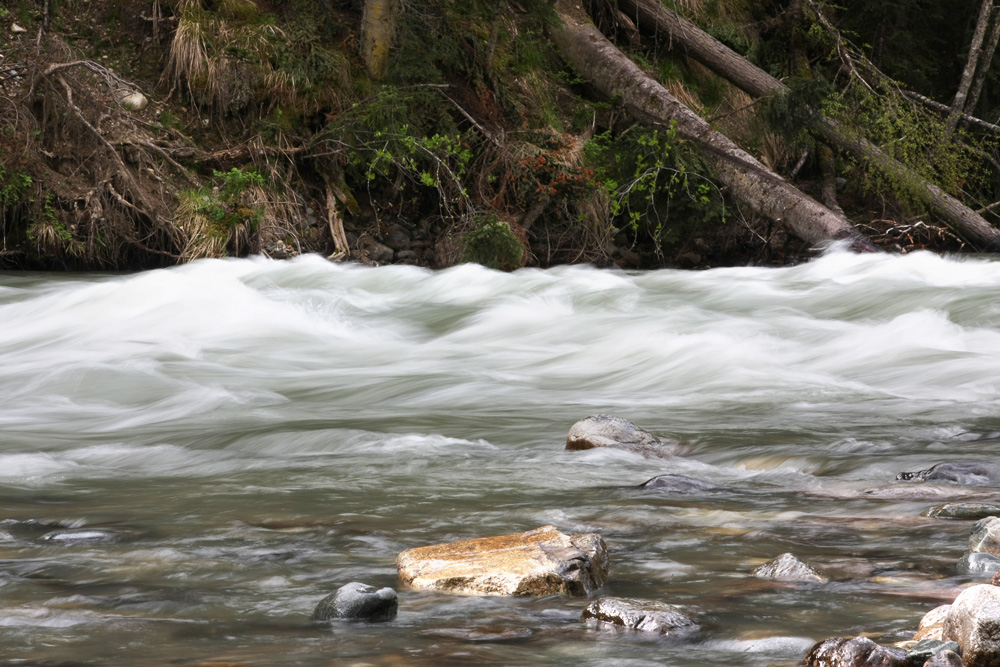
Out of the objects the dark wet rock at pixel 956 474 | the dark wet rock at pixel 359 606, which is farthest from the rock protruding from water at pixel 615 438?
the dark wet rock at pixel 359 606

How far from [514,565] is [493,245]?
808cm

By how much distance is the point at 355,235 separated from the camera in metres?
11.3

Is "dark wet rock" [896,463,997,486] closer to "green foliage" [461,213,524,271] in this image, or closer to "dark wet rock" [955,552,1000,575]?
"dark wet rock" [955,552,1000,575]

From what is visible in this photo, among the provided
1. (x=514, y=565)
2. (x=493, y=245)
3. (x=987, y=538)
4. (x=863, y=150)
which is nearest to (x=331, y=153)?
(x=493, y=245)

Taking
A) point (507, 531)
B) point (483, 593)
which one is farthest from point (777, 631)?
point (507, 531)

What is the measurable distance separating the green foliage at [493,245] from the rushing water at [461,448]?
28.6 inches

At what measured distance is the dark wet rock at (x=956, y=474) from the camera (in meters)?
3.58

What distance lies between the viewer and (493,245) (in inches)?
412

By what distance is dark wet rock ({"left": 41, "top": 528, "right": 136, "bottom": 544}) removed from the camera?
9.79 feet

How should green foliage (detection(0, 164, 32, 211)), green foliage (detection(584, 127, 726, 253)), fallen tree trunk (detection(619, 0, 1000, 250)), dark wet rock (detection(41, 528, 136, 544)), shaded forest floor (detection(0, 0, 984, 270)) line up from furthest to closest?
green foliage (detection(584, 127, 726, 253))
fallen tree trunk (detection(619, 0, 1000, 250))
shaded forest floor (detection(0, 0, 984, 270))
green foliage (detection(0, 164, 32, 211))
dark wet rock (detection(41, 528, 136, 544))

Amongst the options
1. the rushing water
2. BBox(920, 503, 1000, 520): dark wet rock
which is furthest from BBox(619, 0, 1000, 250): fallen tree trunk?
BBox(920, 503, 1000, 520): dark wet rock

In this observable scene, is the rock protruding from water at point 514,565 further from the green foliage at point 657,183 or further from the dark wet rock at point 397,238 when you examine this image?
the dark wet rock at point 397,238

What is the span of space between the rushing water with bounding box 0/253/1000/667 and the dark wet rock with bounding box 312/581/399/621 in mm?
39

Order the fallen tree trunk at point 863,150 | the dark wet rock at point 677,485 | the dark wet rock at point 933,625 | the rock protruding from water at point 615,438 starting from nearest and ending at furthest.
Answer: the dark wet rock at point 933,625
the dark wet rock at point 677,485
the rock protruding from water at point 615,438
the fallen tree trunk at point 863,150
